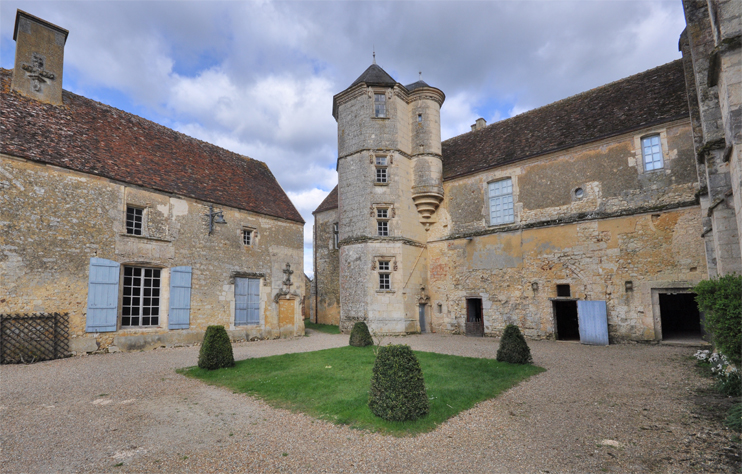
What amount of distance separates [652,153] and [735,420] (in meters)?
10.6

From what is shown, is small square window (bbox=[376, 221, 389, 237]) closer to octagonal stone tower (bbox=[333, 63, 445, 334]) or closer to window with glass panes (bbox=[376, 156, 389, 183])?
octagonal stone tower (bbox=[333, 63, 445, 334])

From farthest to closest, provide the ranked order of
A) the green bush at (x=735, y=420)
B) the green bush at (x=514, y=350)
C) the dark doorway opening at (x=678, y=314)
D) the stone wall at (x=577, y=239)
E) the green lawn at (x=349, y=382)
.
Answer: the dark doorway opening at (x=678, y=314) < the stone wall at (x=577, y=239) < the green bush at (x=514, y=350) < the green lawn at (x=349, y=382) < the green bush at (x=735, y=420)

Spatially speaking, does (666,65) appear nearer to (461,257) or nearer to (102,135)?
(461,257)

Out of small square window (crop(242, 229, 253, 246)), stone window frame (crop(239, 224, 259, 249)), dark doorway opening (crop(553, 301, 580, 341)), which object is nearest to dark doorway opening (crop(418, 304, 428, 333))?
dark doorway opening (crop(553, 301, 580, 341))

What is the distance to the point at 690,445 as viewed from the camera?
14.1 feet

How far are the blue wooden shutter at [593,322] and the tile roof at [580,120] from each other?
234 inches

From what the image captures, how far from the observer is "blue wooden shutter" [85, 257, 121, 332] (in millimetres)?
10910

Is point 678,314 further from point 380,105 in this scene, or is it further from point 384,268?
point 380,105

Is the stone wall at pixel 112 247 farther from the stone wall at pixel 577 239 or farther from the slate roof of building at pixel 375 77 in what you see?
the stone wall at pixel 577 239

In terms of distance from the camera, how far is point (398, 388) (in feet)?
17.4

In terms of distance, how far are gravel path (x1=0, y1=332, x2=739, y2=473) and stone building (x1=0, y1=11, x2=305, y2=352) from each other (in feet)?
11.4

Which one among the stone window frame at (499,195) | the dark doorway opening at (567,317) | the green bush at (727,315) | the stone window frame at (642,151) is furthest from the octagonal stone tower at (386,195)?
Result: the green bush at (727,315)

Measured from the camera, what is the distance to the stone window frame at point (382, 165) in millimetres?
16844

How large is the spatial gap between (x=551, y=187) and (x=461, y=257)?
4625 millimetres
